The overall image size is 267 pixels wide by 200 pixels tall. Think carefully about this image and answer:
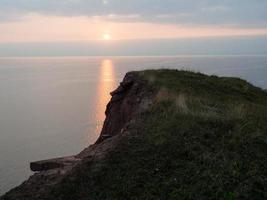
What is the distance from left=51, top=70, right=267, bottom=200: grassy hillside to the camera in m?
13.1

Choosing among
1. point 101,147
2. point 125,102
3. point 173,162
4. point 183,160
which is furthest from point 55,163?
point 125,102

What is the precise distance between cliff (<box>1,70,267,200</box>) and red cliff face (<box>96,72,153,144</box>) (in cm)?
442

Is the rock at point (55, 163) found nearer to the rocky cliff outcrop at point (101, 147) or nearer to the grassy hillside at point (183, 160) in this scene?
the rocky cliff outcrop at point (101, 147)

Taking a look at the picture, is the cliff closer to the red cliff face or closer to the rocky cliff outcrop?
the rocky cliff outcrop

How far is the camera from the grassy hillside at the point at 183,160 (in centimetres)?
1315

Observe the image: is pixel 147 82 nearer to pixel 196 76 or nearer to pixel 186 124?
pixel 196 76

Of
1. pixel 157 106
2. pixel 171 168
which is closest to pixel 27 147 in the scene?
pixel 157 106

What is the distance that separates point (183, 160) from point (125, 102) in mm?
13608

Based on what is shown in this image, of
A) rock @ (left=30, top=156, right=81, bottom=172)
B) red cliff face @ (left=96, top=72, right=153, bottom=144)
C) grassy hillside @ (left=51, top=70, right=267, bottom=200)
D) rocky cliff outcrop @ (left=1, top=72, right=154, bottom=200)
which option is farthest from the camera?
red cliff face @ (left=96, top=72, right=153, bottom=144)

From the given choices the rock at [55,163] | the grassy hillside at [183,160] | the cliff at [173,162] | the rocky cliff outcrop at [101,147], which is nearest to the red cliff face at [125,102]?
the rocky cliff outcrop at [101,147]

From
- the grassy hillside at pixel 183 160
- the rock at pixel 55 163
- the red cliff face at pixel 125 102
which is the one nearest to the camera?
the grassy hillside at pixel 183 160

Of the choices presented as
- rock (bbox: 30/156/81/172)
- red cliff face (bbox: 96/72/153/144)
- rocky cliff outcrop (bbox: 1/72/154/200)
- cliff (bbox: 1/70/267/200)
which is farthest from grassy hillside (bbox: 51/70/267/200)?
red cliff face (bbox: 96/72/153/144)

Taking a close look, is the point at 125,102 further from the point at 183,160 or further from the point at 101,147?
the point at 183,160

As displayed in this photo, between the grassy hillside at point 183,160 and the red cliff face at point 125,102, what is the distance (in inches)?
200
